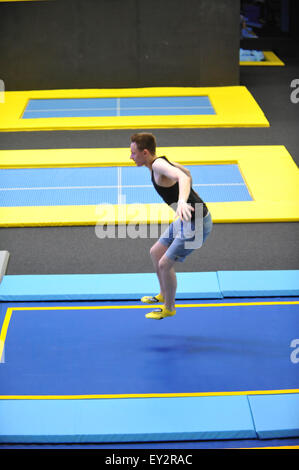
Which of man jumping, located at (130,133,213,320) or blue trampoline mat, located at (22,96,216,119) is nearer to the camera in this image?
man jumping, located at (130,133,213,320)

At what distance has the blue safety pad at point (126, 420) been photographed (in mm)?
3574

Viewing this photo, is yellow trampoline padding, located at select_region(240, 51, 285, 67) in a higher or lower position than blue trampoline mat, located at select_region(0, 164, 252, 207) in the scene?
higher

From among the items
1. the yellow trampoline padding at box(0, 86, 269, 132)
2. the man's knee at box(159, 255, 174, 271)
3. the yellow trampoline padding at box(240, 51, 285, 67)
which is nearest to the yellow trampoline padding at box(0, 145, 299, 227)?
the yellow trampoline padding at box(0, 86, 269, 132)

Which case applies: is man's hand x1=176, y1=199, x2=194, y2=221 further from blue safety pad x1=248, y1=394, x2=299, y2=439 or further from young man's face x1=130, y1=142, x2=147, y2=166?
blue safety pad x1=248, y1=394, x2=299, y2=439

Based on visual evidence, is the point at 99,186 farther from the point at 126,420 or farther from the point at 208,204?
the point at 126,420

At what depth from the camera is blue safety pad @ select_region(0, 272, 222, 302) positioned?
201 inches

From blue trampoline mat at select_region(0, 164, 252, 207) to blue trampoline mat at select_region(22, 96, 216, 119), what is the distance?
8.38 feet

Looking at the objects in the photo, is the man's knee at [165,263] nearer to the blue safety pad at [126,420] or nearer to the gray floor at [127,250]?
the blue safety pad at [126,420]

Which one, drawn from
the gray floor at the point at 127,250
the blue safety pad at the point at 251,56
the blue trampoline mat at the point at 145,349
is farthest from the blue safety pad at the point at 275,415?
the blue safety pad at the point at 251,56

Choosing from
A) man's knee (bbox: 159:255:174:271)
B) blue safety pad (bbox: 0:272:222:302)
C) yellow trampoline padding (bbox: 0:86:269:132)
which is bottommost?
blue safety pad (bbox: 0:272:222:302)

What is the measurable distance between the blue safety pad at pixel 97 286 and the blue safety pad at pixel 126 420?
4.41 feet

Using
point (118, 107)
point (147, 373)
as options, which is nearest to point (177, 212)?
point (147, 373)

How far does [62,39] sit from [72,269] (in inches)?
269

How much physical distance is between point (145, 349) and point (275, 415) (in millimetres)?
1020
